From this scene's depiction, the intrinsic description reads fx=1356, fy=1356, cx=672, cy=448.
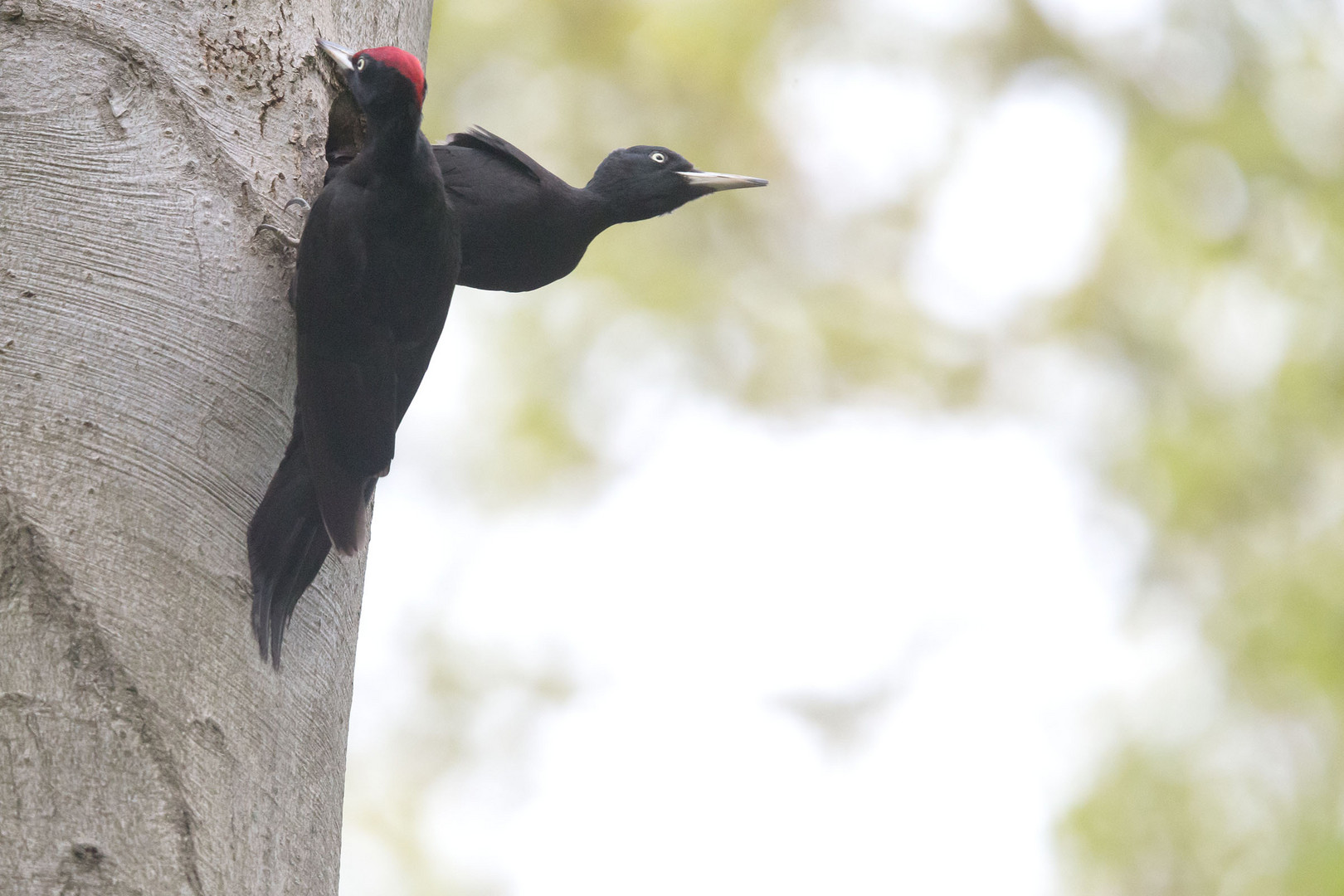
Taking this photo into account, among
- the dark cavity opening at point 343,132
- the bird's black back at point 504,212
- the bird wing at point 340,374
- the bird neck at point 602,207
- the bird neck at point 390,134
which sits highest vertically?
the bird neck at point 602,207

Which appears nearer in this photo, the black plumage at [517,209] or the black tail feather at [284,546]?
the black tail feather at [284,546]

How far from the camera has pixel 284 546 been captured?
5.53ft

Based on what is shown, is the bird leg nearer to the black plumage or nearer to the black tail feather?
the black tail feather

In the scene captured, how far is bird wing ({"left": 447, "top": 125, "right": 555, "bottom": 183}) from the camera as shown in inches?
104

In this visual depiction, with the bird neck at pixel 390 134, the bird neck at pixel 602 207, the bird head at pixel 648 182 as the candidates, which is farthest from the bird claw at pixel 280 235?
the bird head at pixel 648 182

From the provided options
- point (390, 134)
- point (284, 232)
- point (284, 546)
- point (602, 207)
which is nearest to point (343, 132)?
point (390, 134)

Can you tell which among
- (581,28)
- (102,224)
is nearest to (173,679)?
(102,224)

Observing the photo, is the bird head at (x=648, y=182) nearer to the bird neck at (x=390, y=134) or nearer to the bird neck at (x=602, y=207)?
the bird neck at (x=602, y=207)

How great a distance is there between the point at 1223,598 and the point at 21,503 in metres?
4.45

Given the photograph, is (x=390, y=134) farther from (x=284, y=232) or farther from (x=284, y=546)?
(x=284, y=546)

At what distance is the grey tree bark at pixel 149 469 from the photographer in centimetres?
140

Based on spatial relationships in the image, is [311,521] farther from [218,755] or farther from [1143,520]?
[1143,520]

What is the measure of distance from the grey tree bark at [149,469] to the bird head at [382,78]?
0.42 ft

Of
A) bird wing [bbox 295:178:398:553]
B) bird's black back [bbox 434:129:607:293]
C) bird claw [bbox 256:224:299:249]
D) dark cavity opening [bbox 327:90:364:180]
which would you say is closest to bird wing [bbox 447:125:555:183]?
bird's black back [bbox 434:129:607:293]
